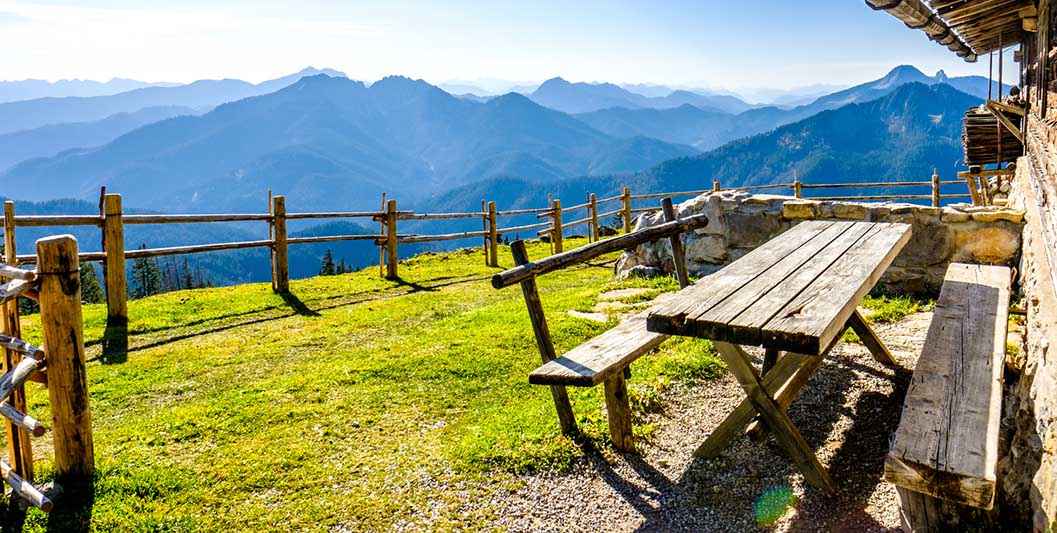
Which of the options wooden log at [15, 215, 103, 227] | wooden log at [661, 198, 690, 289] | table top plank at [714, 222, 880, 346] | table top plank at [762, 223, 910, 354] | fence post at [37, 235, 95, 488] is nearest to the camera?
table top plank at [762, 223, 910, 354]

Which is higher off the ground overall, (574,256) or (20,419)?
(574,256)

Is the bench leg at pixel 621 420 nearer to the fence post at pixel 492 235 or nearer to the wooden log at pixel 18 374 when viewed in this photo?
the wooden log at pixel 18 374

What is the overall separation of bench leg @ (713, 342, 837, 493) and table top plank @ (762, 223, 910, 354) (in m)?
0.53

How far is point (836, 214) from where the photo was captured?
733 centimetres

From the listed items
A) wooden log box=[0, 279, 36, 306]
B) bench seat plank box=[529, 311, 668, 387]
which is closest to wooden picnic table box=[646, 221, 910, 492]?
bench seat plank box=[529, 311, 668, 387]

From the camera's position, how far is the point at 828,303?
2.79 metres

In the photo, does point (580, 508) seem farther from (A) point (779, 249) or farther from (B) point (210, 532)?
(A) point (779, 249)

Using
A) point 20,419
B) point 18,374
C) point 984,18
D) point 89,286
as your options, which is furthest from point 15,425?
point 89,286

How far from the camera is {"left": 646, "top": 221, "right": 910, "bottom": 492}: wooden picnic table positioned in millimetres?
2562

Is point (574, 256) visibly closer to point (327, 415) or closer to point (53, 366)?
point (327, 415)

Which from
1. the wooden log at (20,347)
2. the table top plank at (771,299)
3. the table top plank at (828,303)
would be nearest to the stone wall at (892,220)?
the table top plank at (828,303)

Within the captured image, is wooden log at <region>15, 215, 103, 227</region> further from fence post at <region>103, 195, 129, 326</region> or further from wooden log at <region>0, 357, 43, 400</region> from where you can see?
wooden log at <region>0, 357, 43, 400</region>

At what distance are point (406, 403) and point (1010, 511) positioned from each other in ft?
12.9

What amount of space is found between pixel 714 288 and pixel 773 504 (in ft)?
3.97
